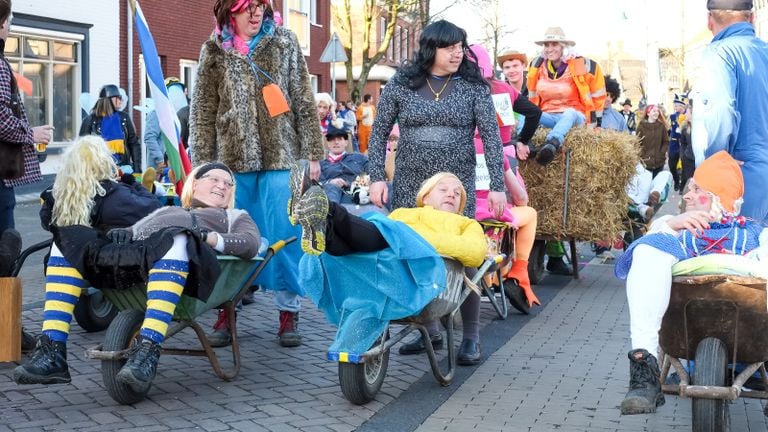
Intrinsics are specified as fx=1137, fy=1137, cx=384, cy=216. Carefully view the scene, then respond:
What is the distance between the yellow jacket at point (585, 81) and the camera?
34.0ft

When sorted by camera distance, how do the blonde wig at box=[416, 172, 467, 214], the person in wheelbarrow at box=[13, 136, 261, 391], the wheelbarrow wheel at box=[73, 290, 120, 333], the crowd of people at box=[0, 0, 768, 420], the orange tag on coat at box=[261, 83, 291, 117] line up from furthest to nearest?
1. the wheelbarrow wheel at box=[73, 290, 120, 333]
2. the orange tag on coat at box=[261, 83, 291, 117]
3. the blonde wig at box=[416, 172, 467, 214]
4. the person in wheelbarrow at box=[13, 136, 261, 391]
5. the crowd of people at box=[0, 0, 768, 420]

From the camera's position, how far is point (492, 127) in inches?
264

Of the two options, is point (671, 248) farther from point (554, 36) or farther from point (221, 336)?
point (554, 36)

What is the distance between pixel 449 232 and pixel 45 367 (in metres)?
2.15

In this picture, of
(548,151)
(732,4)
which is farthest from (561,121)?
(732,4)

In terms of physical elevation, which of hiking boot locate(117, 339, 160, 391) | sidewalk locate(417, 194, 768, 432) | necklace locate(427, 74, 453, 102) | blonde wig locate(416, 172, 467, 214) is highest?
necklace locate(427, 74, 453, 102)

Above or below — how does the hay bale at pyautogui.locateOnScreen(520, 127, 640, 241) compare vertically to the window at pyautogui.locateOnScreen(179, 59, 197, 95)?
below

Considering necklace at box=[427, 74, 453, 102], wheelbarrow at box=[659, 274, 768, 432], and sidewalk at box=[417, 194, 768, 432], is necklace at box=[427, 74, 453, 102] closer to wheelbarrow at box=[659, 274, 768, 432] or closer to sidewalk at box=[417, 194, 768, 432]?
sidewalk at box=[417, 194, 768, 432]

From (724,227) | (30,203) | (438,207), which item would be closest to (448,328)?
(438,207)

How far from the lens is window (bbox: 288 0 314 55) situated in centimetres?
3775

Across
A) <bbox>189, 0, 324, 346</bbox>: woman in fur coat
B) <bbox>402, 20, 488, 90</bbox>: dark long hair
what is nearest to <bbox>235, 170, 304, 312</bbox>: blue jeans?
<bbox>189, 0, 324, 346</bbox>: woman in fur coat

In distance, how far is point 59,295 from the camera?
559 cm

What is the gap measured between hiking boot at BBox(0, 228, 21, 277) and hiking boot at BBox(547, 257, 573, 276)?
6005 mm

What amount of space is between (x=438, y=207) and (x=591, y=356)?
→ 151 centimetres
